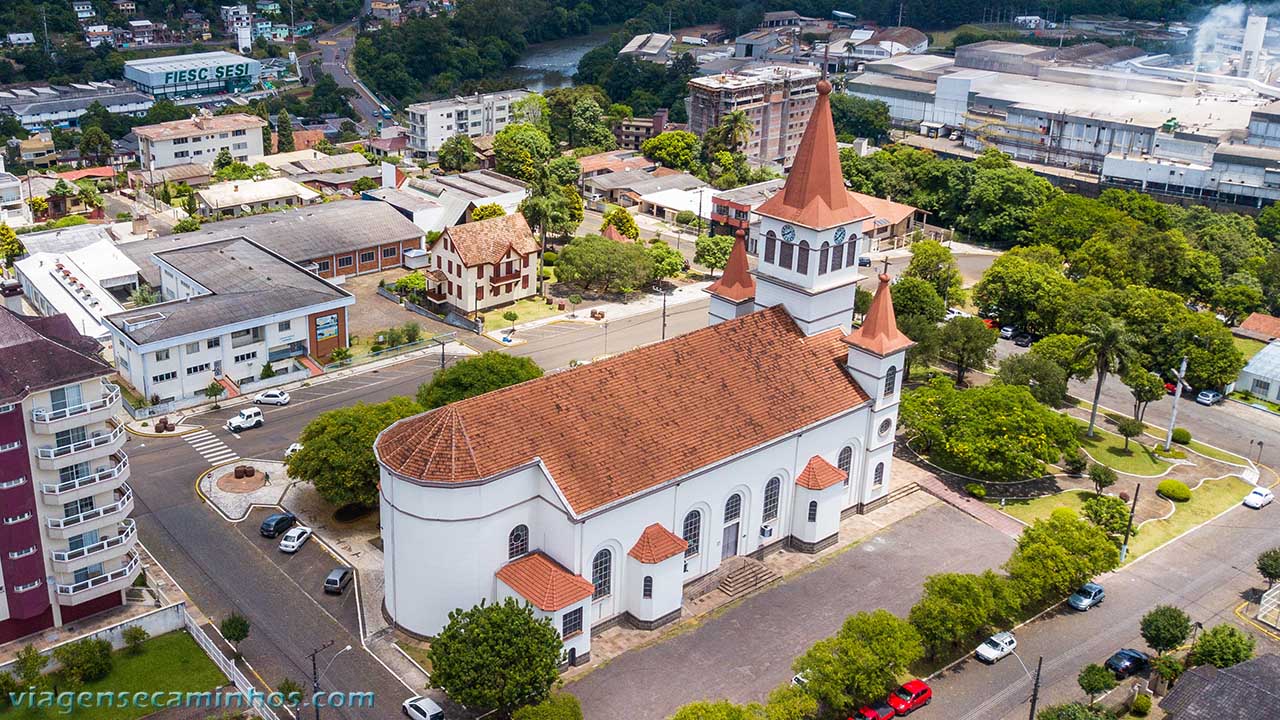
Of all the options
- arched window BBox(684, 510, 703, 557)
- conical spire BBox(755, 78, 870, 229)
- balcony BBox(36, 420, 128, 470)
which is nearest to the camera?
balcony BBox(36, 420, 128, 470)

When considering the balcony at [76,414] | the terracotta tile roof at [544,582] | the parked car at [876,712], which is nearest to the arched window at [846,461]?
the parked car at [876,712]

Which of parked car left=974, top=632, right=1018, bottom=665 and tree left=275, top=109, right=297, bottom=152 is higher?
tree left=275, top=109, right=297, bottom=152

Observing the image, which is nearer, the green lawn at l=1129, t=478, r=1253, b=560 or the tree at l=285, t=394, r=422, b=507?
the tree at l=285, t=394, r=422, b=507

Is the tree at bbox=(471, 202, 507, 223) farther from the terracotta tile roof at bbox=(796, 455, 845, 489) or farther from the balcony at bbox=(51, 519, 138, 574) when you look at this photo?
the balcony at bbox=(51, 519, 138, 574)

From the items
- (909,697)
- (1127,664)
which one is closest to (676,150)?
(1127,664)

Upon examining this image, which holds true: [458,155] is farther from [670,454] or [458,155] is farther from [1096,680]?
[1096,680]

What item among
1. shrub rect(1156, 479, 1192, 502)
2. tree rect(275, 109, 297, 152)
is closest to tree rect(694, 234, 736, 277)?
→ shrub rect(1156, 479, 1192, 502)

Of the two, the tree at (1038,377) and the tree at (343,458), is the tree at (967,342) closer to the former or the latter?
the tree at (1038,377)

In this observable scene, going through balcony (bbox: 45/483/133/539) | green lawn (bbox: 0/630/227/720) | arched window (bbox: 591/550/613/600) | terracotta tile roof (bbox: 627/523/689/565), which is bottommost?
green lawn (bbox: 0/630/227/720)
